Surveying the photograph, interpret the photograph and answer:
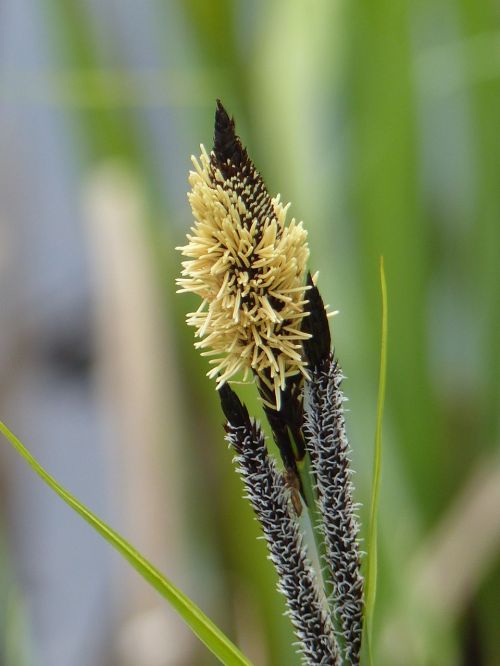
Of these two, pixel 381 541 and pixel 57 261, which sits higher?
pixel 57 261

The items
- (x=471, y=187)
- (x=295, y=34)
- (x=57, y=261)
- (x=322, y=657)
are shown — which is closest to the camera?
→ (x=322, y=657)

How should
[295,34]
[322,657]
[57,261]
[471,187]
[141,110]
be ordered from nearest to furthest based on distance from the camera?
1. [322,657]
2. [295,34]
3. [471,187]
4. [141,110]
5. [57,261]

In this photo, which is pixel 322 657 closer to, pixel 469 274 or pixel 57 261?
pixel 469 274

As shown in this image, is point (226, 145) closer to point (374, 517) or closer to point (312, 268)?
point (374, 517)

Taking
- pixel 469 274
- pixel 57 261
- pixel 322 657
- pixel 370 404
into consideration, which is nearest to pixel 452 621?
pixel 370 404

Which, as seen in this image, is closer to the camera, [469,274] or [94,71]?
[94,71]

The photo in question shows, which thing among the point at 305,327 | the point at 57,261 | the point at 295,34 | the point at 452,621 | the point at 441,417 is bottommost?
the point at 452,621

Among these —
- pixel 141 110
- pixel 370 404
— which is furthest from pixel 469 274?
pixel 141 110

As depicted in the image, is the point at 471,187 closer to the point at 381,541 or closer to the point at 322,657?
the point at 381,541
